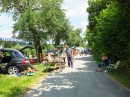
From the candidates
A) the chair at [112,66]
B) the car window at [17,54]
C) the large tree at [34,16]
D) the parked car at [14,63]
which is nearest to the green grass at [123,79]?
the chair at [112,66]

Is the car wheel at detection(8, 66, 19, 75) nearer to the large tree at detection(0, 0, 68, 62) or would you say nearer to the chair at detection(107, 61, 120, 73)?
the chair at detection(107, 61, 120, 73)

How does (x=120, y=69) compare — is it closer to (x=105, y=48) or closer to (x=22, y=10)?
(x=105, y=48)

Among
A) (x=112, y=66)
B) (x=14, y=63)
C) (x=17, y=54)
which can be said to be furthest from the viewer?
(x=112, y=66)

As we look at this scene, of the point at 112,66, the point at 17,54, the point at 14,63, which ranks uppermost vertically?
the point at 17,54

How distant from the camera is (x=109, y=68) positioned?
51.2ft

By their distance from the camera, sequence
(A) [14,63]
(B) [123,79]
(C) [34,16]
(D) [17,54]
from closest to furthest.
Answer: (B) [123,79], (A) [14,63], (D) [17,54], (C) [34,16]

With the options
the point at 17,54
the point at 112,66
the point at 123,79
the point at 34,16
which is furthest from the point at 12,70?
the point at 34,16

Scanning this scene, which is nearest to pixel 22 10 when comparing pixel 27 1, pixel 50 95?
pixel 27 1

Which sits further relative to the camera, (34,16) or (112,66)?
(34,16)

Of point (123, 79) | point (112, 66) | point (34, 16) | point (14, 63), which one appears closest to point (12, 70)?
point (14, 63)

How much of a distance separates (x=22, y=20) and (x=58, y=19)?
458 cm

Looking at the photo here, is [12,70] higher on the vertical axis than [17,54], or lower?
lower

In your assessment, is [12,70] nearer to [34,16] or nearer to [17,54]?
[17,54]

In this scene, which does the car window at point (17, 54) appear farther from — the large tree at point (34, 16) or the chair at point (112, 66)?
the large tree at point (34, 16)
